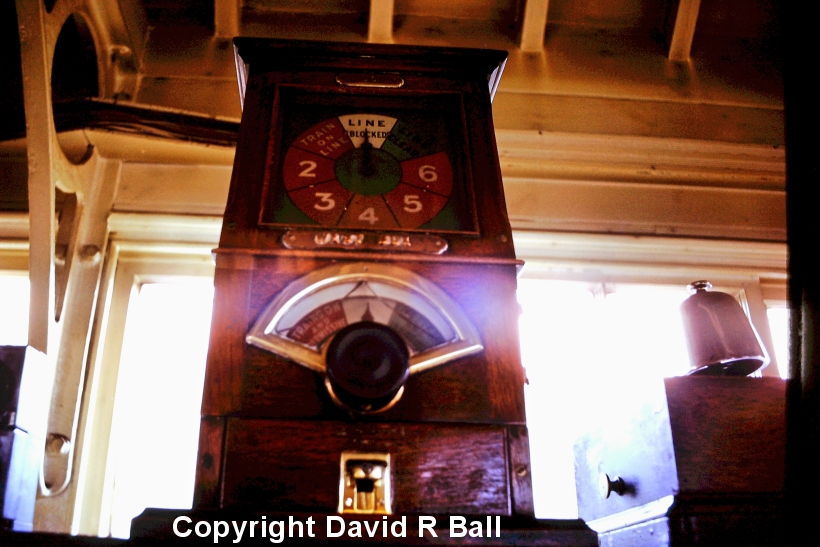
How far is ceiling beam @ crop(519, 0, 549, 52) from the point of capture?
2146 millimetres

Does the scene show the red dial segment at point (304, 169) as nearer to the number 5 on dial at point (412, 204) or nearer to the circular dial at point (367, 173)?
the circular dial at point (367, 173)

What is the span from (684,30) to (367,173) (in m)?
1.49

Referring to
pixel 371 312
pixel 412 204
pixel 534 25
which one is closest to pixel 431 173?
pixel 412 204

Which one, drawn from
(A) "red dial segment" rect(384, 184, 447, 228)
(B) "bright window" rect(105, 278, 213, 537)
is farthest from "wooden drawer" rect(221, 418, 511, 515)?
(B) "bright window" rect(105, 278, 213, 537)

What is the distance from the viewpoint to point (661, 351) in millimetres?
1934

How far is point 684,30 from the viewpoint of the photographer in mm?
2191

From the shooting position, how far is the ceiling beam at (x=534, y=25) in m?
2.15

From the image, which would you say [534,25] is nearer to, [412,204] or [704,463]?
[412,204]

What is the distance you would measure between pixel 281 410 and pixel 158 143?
1206 millimetres

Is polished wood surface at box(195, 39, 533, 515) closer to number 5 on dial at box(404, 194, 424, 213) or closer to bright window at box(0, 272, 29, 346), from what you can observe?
number 5 on dial at box(404, 194, 424, 213)

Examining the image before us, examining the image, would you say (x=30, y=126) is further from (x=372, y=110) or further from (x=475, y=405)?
(x=475, y=405)

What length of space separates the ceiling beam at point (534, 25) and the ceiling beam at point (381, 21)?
1.42ft

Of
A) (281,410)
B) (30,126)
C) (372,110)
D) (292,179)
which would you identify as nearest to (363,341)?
(281,410)

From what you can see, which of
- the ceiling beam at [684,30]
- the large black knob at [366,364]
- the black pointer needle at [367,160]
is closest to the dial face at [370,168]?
the black pointer needle at [367,160]
